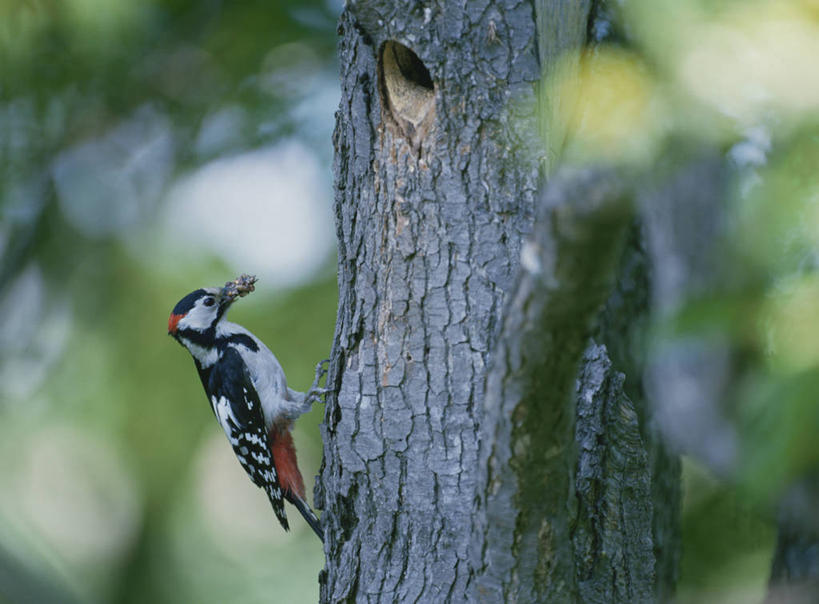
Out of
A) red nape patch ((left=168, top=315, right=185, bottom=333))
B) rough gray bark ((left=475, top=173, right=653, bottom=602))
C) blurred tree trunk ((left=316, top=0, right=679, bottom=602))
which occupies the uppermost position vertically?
red nape patch ((left=168, top=315, right=185, bottom=333))

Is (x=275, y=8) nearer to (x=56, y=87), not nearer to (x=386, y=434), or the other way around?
(x=56, y=87)

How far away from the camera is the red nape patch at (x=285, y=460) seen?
367 cm

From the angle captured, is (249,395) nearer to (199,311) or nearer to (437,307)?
(199,311)

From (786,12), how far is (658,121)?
383mm

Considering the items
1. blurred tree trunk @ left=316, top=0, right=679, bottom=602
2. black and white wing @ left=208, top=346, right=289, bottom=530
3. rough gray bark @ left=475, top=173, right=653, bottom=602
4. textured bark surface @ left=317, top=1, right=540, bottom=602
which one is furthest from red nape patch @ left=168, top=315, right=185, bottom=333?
rough gray bark @ left=475, top=173, right=653, bottom=602

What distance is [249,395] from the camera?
3.66m

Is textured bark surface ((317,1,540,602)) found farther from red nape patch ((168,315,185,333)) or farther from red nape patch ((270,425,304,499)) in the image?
red nape patch ((168,315,185,333))

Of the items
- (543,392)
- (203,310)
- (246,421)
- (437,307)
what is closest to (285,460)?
(246,421)

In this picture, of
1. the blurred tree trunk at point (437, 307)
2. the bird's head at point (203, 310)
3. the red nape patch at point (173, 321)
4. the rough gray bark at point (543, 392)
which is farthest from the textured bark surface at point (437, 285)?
the red nape patch at point (173, 321)

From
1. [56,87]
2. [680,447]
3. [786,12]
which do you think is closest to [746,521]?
[680,447]

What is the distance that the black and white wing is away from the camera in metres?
3.63

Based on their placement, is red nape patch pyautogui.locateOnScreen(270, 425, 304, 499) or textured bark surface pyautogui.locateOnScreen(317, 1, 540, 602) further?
red nape patch pyautogui.locateOnScreen(270, 425, 304, 499)

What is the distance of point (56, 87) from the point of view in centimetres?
433

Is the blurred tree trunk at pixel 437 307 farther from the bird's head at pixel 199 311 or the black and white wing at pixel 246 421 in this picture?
the bird's head at pixel 199 311
